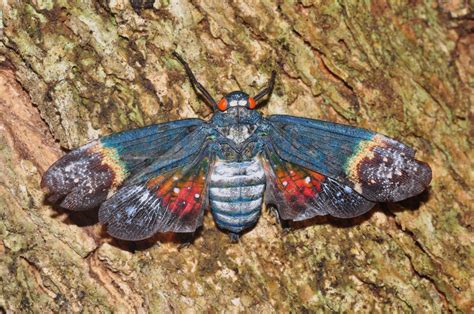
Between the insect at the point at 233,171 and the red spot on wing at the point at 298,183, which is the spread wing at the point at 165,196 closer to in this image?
the insect at the point at 233,171

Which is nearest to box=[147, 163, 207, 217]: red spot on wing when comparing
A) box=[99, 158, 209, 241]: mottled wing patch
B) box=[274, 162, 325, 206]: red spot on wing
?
box=[99, 158, 209, 241]: mottled wing patch

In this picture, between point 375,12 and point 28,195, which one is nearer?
point 28,195

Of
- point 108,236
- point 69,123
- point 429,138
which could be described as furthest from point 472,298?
point 69,123

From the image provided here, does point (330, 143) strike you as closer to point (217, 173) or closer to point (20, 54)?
point (217, 173)

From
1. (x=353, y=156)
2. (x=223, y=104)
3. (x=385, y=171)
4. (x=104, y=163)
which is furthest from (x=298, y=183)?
(x=104, y=163)

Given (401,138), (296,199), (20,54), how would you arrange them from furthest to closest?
1. (401,138)
2. (296,199)
3. (20,54)

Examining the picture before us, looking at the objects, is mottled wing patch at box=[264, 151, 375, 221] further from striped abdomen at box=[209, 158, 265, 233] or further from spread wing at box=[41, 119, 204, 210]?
spread wing at box=[41, 119, 204, 210]

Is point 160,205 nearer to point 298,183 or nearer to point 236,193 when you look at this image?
point 236,193
